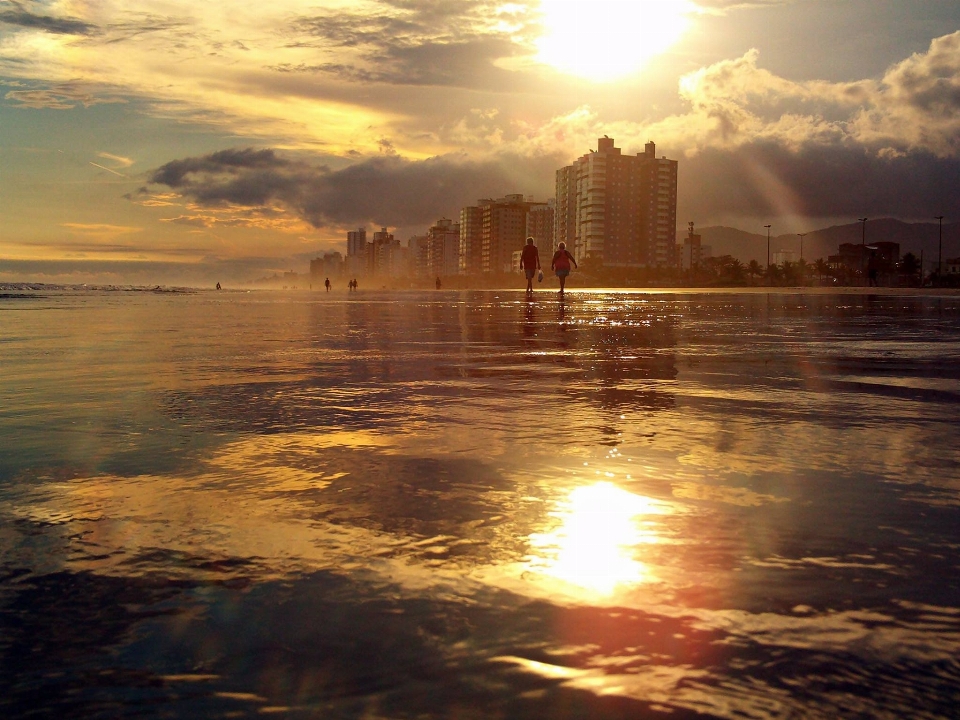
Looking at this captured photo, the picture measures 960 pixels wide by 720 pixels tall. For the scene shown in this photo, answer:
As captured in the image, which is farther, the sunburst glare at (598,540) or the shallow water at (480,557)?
the sunburst glare at (598,540)

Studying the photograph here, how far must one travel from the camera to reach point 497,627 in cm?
189

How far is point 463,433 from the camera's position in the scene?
4352 mm

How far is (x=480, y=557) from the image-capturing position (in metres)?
2.35

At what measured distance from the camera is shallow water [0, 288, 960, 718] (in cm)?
164

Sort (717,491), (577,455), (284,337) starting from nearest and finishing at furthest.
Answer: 1. (717,491)
2. (577,455)
3. (284,337)

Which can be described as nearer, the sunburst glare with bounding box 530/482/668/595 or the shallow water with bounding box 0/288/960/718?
the shallow water with bounding box 0/288/960/718

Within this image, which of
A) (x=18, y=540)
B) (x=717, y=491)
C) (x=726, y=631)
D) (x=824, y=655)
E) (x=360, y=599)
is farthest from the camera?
(x=717, y=491)

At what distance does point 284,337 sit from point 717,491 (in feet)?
31.5

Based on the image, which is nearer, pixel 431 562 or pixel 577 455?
pixel 431 562

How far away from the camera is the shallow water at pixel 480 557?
1641 mm

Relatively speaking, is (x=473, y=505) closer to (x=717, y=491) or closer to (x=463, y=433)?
(x=717, y=491)

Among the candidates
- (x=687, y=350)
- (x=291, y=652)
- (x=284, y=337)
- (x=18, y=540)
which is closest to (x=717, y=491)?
(x=291, y=652)

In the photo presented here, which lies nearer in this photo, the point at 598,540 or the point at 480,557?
the point at 480,557

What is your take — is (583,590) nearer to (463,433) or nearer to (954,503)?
(954,503)
